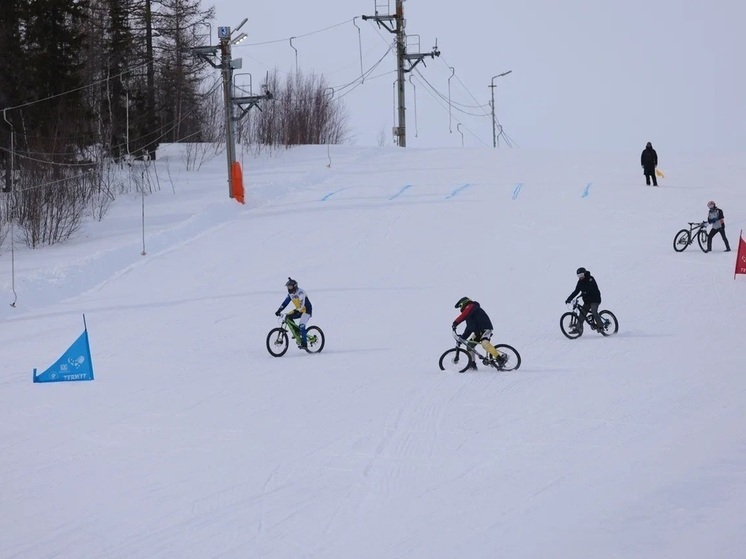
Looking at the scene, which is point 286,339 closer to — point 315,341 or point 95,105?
point 315,341

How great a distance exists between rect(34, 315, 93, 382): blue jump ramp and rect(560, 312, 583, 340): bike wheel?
9.65 metres

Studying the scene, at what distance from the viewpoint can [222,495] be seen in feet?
35.4

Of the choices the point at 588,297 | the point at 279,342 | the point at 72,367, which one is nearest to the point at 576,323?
the point at 588,297

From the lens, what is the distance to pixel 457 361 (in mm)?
18047

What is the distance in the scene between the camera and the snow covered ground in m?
9.71

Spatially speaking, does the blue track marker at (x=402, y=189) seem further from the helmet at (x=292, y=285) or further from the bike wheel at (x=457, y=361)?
the bike wheel at (x=457, y=361)

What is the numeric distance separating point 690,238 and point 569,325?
10693 millimetres

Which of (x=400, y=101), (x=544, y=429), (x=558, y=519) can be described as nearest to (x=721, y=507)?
(x=558, y=519)

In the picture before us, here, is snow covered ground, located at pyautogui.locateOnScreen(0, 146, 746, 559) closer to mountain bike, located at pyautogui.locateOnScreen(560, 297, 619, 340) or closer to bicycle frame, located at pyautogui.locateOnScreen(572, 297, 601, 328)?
mountain bike, located at pyautogui.locateOnScreen(560, 297, 619, 340)

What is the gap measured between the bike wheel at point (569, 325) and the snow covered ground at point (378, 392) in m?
0.46

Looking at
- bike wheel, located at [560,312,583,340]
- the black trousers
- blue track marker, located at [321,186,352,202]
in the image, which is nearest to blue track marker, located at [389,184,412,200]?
blue track marker, located at [321,186,352,202]

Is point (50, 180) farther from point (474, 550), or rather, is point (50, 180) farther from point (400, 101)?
point (474, 550)

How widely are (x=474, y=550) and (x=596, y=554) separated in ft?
3.55

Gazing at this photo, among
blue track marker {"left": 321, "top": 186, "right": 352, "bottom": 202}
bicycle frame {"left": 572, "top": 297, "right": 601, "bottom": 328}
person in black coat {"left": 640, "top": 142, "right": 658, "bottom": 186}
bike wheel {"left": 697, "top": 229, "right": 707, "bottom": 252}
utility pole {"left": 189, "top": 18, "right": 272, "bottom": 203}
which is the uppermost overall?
utility pole {"left": 189, "top": 18, "right": 272, "bottom": 203}
